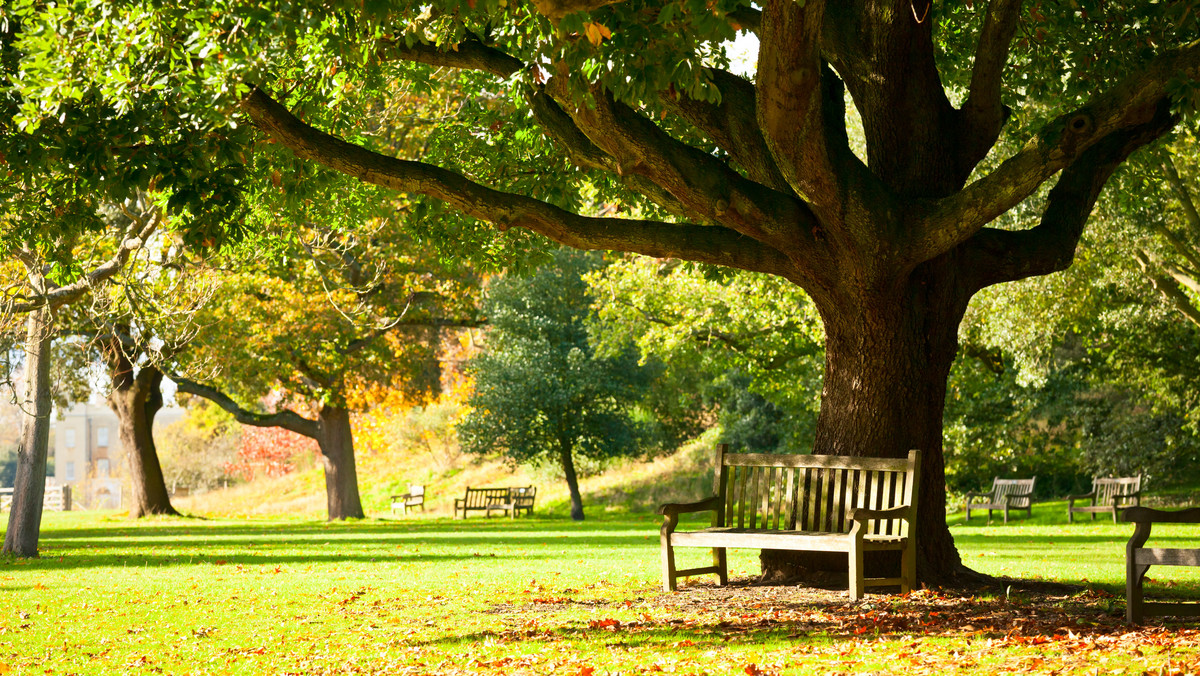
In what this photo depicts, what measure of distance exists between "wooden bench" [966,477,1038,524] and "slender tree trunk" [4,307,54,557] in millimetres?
18098

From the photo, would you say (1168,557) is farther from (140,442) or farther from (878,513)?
(140,442)

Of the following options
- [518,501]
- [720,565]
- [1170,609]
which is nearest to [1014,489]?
[518,501]

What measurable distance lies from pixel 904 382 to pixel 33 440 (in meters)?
12.0

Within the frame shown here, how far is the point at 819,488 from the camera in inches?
378

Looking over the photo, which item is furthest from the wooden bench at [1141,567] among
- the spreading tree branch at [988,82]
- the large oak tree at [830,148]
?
the spreading tree branch at [988,82]

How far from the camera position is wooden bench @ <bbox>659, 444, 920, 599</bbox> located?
834 cm

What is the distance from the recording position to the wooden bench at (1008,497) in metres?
23.0

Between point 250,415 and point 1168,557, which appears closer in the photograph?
point 1168,557

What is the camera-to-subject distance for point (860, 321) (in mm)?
8867

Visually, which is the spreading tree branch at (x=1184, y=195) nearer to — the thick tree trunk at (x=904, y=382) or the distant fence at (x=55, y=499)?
the thick tree trunk at (x=904, y=382)

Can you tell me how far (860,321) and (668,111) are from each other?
8.93 feet

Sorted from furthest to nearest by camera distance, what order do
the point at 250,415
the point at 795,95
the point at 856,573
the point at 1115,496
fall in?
the point at 250,415 < the point at 1115,496 < the point at 856,573 < the point at 795,95

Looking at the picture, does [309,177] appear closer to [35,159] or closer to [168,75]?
[35,159]

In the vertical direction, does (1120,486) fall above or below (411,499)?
above
